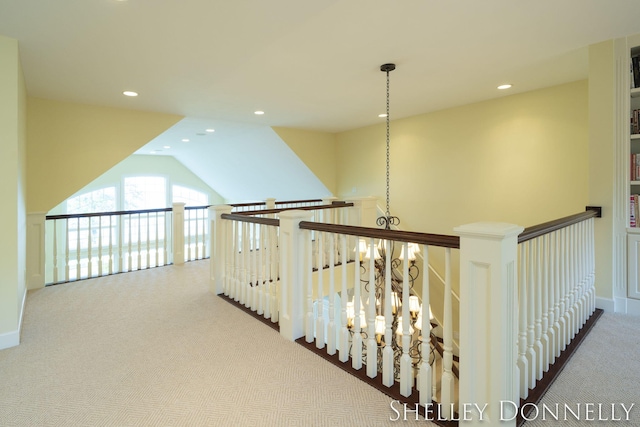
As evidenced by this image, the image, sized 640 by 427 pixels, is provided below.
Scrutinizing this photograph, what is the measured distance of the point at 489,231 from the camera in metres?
1.27

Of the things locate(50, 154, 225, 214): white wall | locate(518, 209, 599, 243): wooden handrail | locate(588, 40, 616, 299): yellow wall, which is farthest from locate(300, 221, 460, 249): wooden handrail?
locate(50, 154, 225, 214): white wall

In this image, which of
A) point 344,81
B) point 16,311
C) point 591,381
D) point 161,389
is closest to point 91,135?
point 16,311

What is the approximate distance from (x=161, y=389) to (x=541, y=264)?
2.23 metres

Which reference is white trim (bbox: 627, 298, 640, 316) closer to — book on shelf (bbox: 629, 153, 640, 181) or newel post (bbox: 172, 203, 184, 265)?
book on shelf (bbox: 629, 153, 640, 181)

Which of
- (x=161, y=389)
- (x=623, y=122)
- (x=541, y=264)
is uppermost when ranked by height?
(x=623, y=122)

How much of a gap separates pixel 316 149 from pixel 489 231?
546 centimetres

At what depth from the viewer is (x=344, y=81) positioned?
3.54 m

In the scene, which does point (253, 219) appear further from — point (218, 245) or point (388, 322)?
point (388, 322)

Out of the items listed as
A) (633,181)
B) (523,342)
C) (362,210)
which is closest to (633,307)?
(633,181)

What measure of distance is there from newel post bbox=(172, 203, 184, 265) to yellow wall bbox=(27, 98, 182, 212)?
104cm

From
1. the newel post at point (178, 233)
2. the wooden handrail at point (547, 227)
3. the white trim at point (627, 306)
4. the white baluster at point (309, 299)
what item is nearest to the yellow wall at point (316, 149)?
the newel post at point (178, 233)

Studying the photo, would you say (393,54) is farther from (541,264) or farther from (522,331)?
(522,331)

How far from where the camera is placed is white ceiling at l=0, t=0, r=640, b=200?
213 cm

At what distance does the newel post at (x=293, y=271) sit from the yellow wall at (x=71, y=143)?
3.43 meters
